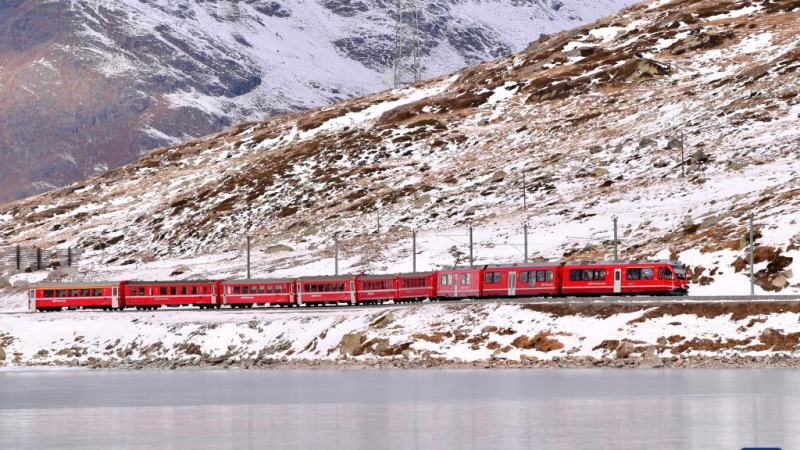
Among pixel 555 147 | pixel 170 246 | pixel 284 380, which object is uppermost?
pixel 555 147

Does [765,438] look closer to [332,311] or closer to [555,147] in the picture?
[332,311]

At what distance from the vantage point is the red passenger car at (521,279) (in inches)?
3563

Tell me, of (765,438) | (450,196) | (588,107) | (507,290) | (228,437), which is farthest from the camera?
(588,107)

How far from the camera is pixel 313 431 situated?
39938mm

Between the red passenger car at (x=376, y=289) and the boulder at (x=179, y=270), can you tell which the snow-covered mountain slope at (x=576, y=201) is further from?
the red passenger car at (x=376, y=289)

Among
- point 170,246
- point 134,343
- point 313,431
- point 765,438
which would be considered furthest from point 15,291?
point 765,438

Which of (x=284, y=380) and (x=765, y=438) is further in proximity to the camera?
(x=284, y=380)

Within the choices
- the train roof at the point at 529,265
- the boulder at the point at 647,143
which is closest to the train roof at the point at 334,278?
the train roof at the point at 529,265

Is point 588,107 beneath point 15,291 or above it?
above

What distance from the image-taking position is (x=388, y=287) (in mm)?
102938

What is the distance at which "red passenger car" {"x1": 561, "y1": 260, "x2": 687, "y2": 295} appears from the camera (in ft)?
282

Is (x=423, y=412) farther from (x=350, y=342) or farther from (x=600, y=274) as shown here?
(x=600, y=274)

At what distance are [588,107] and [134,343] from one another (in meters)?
117

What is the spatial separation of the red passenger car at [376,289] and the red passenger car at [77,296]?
2568cm
